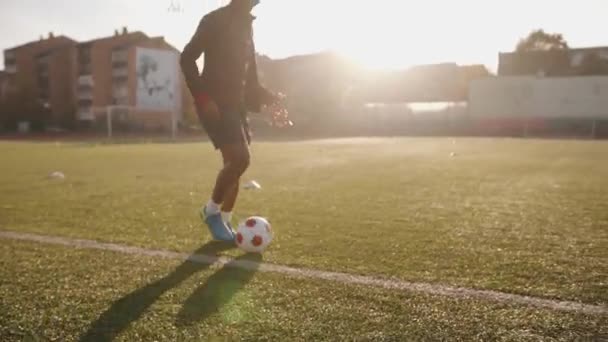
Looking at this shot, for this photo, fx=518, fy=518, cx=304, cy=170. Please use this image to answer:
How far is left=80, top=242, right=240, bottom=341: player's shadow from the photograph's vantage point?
98.3 inches

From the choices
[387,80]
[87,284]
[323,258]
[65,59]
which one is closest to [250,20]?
[323,258]

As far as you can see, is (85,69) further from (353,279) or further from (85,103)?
(353,279)

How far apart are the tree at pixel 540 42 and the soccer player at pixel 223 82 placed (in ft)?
212

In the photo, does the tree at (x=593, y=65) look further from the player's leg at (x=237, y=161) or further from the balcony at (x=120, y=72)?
the player's leg at (x=237, y=161)

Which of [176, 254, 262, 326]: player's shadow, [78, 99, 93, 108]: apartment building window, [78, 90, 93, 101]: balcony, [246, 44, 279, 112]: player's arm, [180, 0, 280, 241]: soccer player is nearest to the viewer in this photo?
[176, 254, 262, 326]: player's shadow

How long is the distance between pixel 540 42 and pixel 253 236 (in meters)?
67.2

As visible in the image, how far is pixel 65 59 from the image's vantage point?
7312 cm

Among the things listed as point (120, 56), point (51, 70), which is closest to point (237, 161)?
point (120, 56)

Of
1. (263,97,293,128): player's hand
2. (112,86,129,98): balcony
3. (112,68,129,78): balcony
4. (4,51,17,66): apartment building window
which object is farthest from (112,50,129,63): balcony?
(263,97,293,128): player's hand

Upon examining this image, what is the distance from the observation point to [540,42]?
6256 cm

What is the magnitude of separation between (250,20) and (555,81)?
44853 mm

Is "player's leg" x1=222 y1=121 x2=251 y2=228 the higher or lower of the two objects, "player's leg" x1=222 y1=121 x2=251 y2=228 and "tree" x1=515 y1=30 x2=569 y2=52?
the lower

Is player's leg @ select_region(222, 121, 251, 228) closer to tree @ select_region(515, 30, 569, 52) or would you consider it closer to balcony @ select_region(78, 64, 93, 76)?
tree @ select_region(515, 30, 569, 52)

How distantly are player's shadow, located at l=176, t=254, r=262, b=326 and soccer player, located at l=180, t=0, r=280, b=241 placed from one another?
0.75 m
